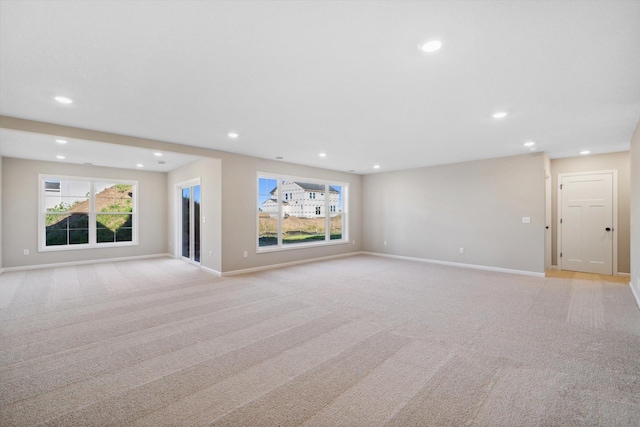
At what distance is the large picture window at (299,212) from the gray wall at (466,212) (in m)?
1.11

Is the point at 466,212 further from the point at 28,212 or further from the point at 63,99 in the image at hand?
the point at 28,212

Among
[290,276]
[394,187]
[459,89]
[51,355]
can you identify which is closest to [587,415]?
[459,89]

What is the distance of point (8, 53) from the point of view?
2236mm

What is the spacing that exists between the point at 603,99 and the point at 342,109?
9.11ft

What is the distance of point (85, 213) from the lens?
7312 millimetres

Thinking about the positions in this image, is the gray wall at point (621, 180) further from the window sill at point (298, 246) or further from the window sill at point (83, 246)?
the window sill at point (83, 246)

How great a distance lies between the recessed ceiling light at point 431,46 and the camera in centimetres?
208

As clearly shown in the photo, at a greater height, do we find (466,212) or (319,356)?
(466,212)

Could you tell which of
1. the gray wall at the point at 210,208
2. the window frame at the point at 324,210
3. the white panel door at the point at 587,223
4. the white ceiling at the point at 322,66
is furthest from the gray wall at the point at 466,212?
the gray wall at the point at 210,208

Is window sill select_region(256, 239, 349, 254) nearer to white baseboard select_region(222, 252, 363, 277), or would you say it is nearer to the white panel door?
white baseboard select_region(222, 252, 363, 277)

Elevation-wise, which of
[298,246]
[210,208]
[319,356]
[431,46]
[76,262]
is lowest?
[319,356]

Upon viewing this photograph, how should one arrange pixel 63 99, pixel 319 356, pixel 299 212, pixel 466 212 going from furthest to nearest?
1. pixel 299 212
2. pixel 466 212
3. pixel 63 99
4. pixel 319 356

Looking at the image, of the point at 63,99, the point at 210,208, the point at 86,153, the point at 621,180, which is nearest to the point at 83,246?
the point at 86,153

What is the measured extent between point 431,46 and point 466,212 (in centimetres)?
541
